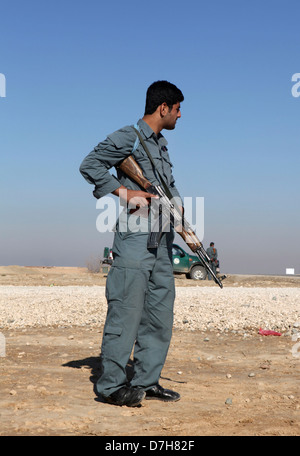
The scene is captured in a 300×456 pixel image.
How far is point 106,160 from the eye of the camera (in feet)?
13.1

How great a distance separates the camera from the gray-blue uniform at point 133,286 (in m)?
3.88

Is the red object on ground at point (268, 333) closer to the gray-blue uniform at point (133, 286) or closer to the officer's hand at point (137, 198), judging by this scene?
the gray-blue uniform at point (133, 286)

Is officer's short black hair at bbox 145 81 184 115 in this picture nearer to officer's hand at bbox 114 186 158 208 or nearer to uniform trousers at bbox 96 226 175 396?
officer's hand at bbox 114 186 158 208

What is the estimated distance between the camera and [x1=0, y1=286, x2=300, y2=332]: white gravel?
8789 millimetres

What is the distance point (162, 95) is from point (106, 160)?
66 centimetres

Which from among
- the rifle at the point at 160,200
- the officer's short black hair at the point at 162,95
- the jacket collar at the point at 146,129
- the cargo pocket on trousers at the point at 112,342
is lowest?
the cargo pocket on trousers at the point at 112,342

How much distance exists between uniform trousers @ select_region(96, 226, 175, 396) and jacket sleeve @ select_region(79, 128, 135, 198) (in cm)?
36

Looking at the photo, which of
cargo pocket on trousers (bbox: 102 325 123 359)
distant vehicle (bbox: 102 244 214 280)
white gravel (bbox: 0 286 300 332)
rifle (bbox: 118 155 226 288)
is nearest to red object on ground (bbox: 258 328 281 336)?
white gravel (bbox: 0 286 300 332)

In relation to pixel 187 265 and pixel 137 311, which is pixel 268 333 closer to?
pixel 137 311

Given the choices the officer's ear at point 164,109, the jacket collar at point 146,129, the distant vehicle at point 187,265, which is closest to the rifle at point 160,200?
the jacket collar at point 146,129

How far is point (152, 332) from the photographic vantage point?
4105 mm

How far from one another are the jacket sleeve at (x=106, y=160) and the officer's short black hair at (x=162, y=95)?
320mm

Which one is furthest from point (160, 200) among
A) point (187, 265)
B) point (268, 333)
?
point (187, 265)
